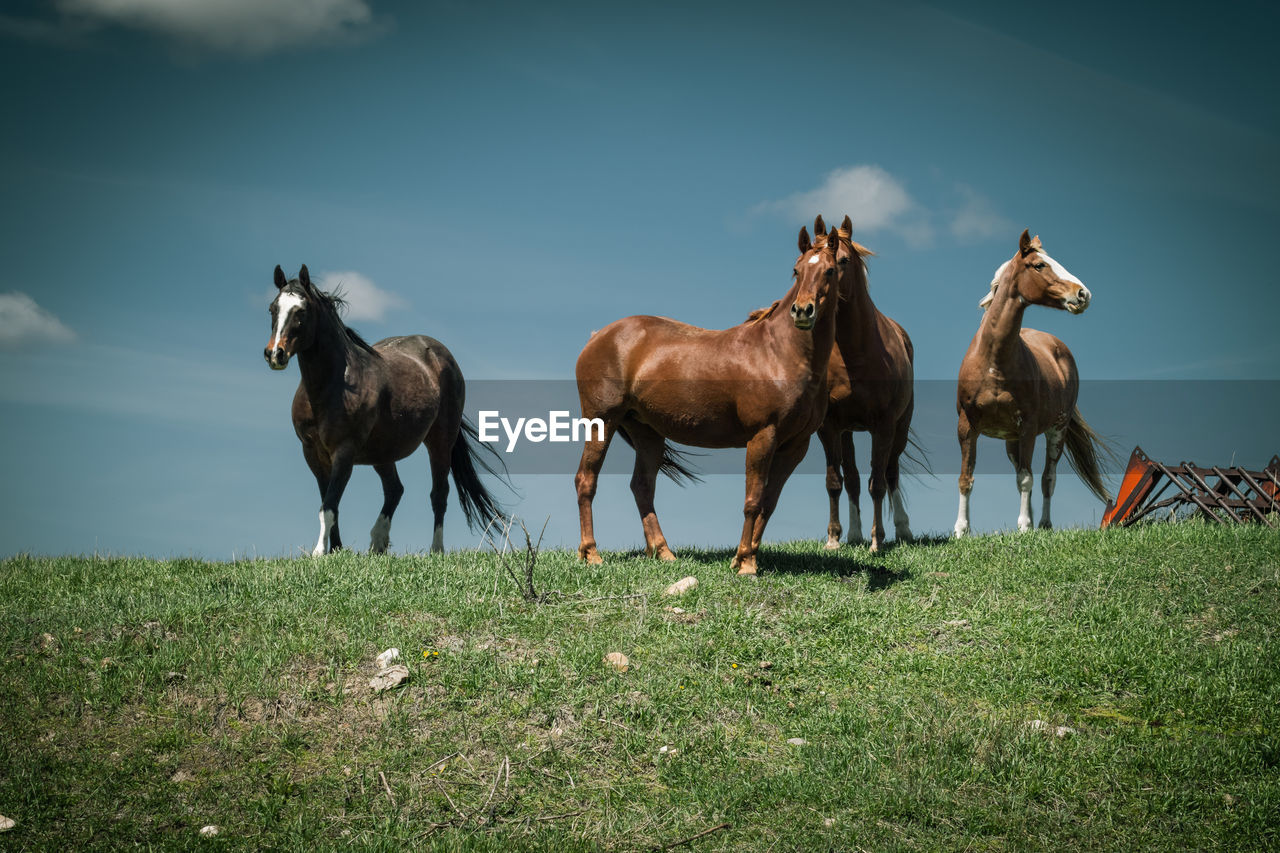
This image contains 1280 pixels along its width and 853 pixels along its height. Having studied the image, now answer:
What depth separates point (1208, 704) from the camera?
281 inches

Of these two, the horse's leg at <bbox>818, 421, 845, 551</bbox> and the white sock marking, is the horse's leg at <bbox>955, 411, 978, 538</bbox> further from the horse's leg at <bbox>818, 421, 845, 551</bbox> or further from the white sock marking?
the white sock marking

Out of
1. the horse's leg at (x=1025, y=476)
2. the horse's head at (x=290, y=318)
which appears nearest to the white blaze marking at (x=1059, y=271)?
the horse's leg at (x=1025, y=476)

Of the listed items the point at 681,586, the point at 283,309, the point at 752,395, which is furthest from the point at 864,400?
the point at 283,309

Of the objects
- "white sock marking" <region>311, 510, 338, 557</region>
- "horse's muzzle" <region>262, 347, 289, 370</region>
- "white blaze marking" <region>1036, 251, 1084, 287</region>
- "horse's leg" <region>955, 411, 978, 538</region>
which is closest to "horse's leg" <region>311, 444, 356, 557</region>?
"white sock marking" <region>311, 510, 338, 557</region>

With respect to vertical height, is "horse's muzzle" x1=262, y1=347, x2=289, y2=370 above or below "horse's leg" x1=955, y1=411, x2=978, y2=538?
above

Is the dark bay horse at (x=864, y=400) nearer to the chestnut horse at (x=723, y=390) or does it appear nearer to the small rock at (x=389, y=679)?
the chestnut horse at (x=723, y=390)

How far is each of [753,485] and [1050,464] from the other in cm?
666

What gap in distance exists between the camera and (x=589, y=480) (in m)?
10.1

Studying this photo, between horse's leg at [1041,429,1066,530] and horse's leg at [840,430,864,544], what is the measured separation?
10.9 feet

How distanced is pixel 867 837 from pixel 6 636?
6.62 meters

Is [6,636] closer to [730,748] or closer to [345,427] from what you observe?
[345,427]

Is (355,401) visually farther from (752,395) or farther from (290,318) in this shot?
(752,395)

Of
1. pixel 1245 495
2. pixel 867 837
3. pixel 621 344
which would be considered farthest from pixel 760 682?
pixel 1245 495

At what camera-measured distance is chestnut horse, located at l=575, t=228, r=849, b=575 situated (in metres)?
9.45
